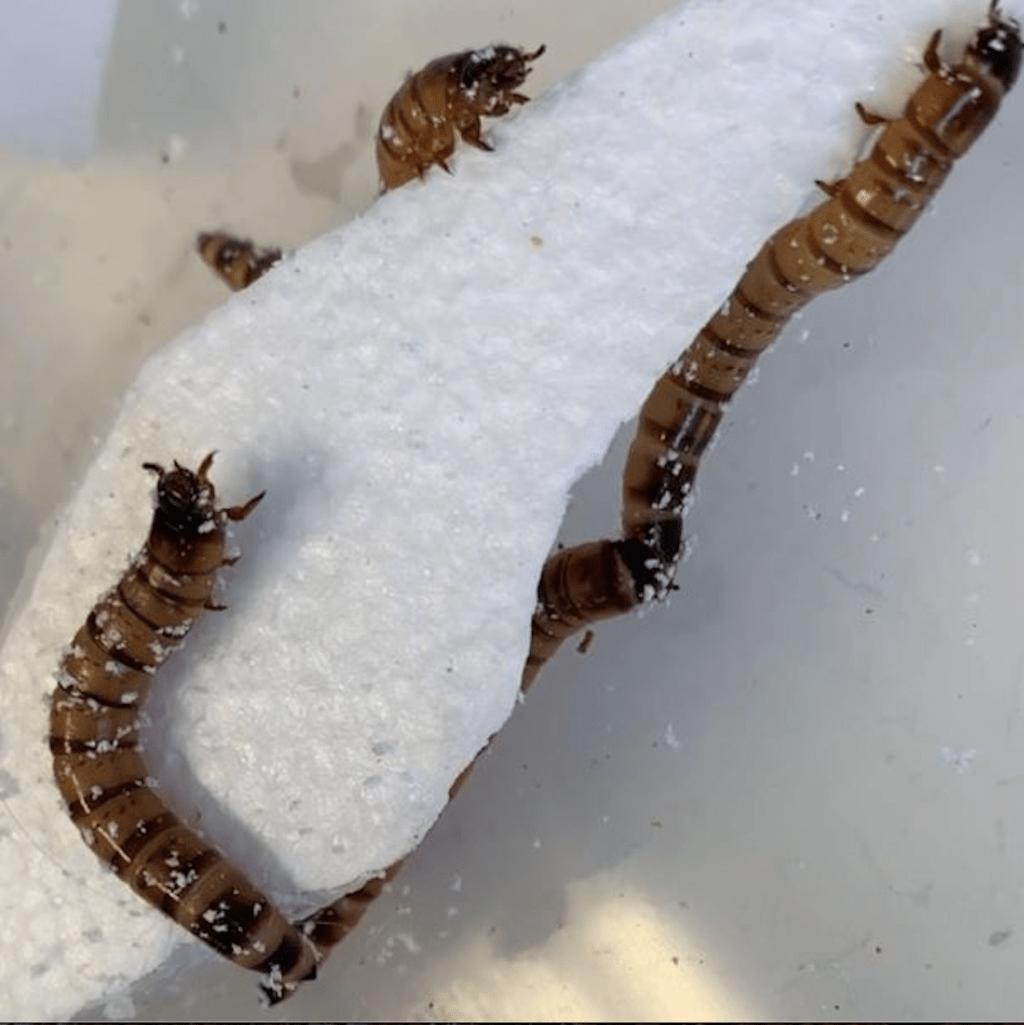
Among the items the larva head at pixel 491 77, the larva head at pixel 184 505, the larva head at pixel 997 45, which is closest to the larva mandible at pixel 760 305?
the larva head at pixel 997 45

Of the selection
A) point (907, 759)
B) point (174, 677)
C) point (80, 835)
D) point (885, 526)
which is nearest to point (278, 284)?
point (174, 677)

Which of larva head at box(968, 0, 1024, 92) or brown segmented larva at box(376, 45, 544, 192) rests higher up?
brown segmented larva at box(376, 45, 544, 192)

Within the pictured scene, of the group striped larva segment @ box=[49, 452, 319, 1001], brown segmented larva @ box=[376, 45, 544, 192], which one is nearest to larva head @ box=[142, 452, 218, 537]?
striped larva segment @ box=[49, 452, 319, 1001]

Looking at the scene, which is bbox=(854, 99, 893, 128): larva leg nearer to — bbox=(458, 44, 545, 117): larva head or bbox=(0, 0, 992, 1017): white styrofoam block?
bbox=(0, 0, 992, 1017): white styrofoam block

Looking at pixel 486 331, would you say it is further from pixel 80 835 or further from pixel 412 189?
pixel 80 835

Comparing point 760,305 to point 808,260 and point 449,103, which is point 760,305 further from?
point 449,103
